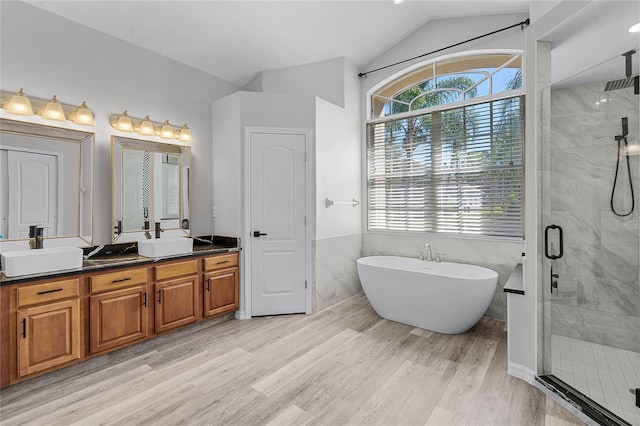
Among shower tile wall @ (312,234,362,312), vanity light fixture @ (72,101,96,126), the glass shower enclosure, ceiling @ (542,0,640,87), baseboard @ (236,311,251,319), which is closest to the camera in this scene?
ceiling @ (542,0,640,87)

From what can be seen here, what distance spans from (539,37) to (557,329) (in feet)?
6.88

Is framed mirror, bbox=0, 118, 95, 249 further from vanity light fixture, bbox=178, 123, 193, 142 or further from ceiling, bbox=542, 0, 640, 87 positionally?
ceiling, bbox=542, 0, 640, 87

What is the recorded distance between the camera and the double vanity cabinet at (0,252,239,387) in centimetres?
220

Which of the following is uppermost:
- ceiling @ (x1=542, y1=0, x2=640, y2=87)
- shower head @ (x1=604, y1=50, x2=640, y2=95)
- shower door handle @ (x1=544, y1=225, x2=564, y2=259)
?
ceiling @ (x1=542, y1=0, x2=640, y2=87)

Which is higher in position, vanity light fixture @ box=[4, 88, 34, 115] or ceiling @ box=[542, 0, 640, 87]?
ceiling @ box=[542, 0, 640, 87]

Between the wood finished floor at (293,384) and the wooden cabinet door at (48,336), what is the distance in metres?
0.19

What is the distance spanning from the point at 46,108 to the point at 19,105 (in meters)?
0.18

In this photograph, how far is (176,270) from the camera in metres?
3.13

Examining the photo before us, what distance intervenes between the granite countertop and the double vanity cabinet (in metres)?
0.03

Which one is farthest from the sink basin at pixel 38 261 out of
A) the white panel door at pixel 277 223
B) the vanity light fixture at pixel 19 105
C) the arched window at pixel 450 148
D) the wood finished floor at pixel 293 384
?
the arched window at pixel 450 148

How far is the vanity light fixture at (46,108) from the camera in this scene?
254cm

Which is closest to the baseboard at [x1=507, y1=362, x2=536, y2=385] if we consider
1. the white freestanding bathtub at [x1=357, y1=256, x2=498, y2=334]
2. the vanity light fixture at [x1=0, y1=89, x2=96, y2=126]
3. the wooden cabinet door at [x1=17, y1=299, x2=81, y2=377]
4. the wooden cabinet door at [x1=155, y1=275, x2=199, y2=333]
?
the white freestanding bathtub at [x1=357, y1=256, x2=498, y2=334]

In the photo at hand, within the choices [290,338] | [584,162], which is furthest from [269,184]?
[584,162]

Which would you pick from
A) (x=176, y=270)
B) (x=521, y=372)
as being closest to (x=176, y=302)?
(x=176, y=270)
